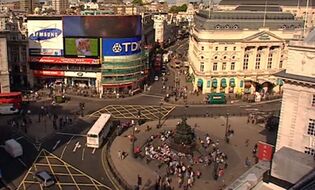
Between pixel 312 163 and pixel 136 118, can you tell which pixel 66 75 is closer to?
pixel 136 118

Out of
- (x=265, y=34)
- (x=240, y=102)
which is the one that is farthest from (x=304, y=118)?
(x=265, y=34)

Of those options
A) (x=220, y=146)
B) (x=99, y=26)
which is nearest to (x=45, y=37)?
(x=99, y=26)

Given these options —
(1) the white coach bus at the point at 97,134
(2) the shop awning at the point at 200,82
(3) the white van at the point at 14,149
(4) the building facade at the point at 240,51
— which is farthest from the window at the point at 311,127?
(2) the shop awning at the point at 200,82

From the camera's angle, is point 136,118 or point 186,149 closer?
point 186,149

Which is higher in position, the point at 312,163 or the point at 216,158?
the point at 312,163

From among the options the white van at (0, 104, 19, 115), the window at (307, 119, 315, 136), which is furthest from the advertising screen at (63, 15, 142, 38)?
the window at (307, 119, 315, 136)

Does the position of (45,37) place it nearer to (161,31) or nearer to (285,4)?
(161,31)
